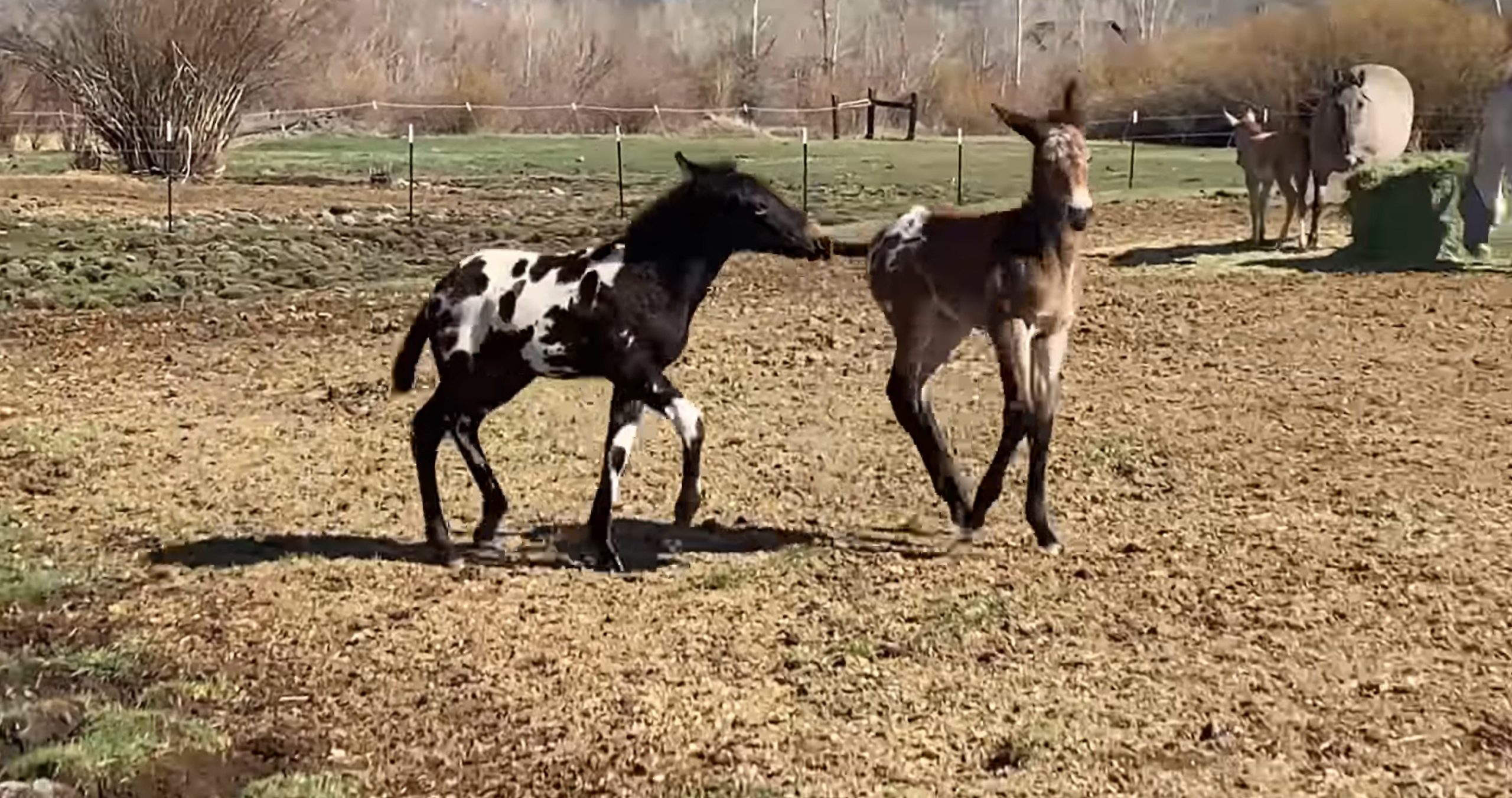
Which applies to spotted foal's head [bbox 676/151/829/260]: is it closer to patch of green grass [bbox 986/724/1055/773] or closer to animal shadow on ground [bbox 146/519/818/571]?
animal shadow on ground [bbox 146/519/818/571]

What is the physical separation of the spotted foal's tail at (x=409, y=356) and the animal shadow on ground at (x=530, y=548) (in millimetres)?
736

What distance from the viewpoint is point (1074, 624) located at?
6926 millimetres

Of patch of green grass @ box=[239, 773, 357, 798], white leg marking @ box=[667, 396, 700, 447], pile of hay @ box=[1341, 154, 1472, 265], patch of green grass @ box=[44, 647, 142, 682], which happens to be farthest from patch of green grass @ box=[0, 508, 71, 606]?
pile of hay @ box=[1341, 154, 1472, 265]

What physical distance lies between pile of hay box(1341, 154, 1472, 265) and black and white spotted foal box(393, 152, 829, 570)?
10.7 meters

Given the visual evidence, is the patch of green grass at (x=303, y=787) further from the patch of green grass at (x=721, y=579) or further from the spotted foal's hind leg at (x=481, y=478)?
the spotted foal's hind leg at (x=481, y=478)

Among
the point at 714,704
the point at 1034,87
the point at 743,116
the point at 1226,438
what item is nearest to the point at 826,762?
the point at 714,704

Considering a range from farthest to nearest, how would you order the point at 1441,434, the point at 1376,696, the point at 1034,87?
the point at 1034,87
the point at 1441,434
the point at 1376,696

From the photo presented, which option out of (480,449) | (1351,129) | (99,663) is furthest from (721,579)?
(1351,129)

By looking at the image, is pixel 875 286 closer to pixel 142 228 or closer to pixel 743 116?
pixel 142 228

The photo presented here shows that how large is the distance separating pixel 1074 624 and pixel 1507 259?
12.0 metres

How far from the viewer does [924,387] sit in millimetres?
8641

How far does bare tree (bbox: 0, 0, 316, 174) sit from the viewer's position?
3475 centimetres

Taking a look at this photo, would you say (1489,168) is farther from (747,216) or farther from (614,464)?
(614,464)

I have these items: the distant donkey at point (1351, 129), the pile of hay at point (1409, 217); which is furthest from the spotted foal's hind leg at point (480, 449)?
the distant donkey at point (1351, 129)
